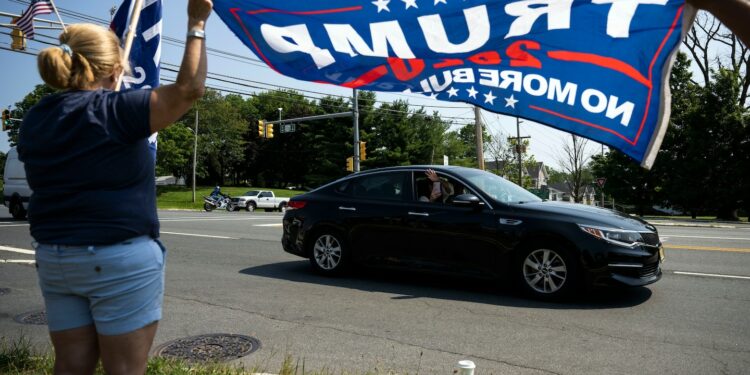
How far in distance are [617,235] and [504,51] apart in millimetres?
3956

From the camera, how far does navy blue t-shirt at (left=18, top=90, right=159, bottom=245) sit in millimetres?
1923

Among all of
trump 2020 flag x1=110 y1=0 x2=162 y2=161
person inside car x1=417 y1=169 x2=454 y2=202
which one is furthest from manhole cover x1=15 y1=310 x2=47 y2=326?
person inside car x1=417 y1=169 x2=454 y2=202

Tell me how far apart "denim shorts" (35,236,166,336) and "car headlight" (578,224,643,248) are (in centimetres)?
531

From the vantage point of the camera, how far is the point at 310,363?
4277mm

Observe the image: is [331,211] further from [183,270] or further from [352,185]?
[183,270]

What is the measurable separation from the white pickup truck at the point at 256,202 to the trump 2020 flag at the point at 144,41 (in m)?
34.3

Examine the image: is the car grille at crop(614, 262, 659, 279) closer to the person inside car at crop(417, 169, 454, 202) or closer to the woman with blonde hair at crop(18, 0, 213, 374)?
the person inside car at crop(417, 169, 454, 202)

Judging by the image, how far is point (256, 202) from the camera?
38250 millimetres

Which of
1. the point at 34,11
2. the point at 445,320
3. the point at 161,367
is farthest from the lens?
the point at 34,11

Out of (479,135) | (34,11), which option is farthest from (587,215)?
(479,135)

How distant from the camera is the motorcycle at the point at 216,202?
38062 mm

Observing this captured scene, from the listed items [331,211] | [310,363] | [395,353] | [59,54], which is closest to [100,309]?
[59,54]

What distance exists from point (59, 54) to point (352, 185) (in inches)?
245

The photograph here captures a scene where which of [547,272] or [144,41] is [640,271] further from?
[144,41]
